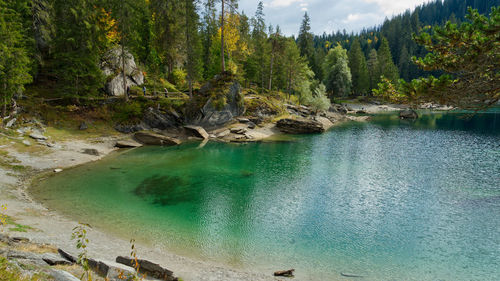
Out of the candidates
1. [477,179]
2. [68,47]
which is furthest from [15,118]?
[477,179]

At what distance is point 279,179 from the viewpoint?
2805 cm

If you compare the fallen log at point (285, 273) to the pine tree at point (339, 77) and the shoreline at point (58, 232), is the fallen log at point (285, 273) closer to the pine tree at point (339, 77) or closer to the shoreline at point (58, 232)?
the shoreline at point (58, 232)

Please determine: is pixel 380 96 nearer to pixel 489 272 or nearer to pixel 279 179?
pixel 489 272

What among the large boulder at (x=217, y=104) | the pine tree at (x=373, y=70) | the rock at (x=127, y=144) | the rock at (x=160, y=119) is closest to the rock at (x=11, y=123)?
the rock at (x=127, y=144)

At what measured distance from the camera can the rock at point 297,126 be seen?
178 feet

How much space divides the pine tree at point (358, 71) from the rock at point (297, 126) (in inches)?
2379

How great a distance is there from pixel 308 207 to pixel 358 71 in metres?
98.5

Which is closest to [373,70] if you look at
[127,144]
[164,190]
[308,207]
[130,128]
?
[130,128]

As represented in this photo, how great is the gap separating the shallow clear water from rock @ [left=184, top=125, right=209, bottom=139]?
7.48 m

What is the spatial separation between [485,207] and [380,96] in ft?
49.0

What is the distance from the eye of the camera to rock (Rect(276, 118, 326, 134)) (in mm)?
54344

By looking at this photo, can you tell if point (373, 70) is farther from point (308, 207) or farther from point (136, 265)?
point (136, 265)

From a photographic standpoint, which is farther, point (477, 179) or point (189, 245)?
point (477, 179)

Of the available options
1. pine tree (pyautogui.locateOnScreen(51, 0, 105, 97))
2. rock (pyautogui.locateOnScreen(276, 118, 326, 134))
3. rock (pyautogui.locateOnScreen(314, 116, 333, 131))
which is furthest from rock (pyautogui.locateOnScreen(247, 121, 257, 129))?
pine tree (pyautogui.locateOnScreen(51, 0, 105, 97))
